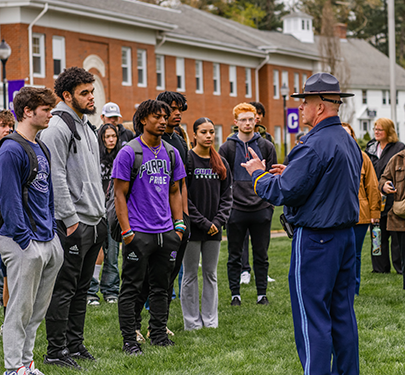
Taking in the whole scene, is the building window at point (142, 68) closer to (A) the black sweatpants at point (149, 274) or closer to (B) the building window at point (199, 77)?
(B) the building window at point (199, 77)

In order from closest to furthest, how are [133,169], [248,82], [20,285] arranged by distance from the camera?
[20,285]
[133,169]
[248,82]

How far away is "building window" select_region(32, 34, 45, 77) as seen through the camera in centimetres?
3066

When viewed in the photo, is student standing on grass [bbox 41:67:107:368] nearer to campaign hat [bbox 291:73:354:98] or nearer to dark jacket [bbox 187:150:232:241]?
dark jacket [bbox 187:150:232:241]

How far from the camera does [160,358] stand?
6480 mm

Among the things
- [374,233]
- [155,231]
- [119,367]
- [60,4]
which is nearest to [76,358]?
[119,367]

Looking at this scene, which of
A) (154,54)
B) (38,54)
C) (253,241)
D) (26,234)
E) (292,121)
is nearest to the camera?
(26,234)

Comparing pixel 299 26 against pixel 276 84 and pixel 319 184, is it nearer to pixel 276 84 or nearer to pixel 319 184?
pixel 276 84

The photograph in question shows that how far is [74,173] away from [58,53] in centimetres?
2687

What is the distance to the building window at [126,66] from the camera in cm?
3594

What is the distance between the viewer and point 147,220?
258 inches

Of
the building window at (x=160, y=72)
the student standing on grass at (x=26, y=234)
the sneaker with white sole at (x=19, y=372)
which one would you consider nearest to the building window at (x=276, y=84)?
the building window at (x=160, y=72)

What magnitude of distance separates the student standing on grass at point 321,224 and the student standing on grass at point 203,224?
2.57 meters

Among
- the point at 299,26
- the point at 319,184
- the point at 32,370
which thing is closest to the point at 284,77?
the point at 299,26

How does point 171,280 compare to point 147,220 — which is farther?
point 171,280
